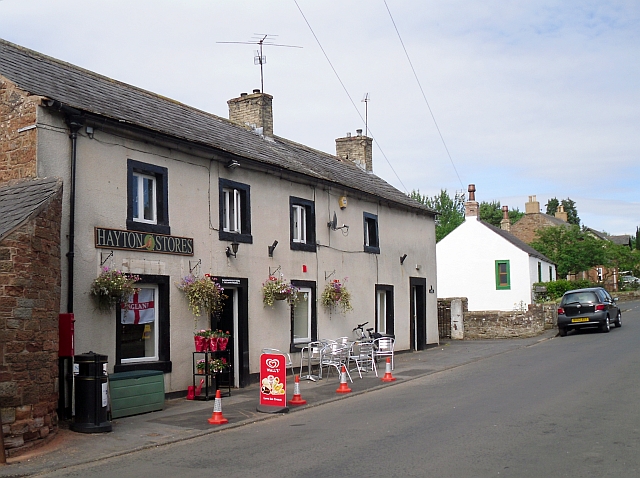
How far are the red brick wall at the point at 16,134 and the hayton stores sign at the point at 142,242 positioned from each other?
5.20 feet

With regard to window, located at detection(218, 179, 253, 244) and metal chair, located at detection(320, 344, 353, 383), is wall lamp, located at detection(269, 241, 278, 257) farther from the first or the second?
metal chair, located at detection(320, 344, 353, 383)

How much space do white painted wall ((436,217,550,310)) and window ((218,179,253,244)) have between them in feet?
86.4

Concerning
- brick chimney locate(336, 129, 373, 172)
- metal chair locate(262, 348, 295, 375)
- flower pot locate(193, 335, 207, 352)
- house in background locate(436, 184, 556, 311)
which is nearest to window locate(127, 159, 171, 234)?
flower pot locate(193, 335, 207, 352)

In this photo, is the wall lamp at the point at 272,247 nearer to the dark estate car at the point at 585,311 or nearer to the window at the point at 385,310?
the window at the point at 385,310

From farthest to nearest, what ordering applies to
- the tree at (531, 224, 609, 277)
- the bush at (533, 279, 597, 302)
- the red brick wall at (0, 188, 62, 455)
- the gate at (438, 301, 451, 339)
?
the tree at (531, 224, 609, 277) < the bush at (533, 279, 597, 302) < the gate at (438, 301, 451, 339) < the red brick wall at (0, 188, 62, 455)

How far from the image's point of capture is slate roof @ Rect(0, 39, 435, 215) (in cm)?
1249

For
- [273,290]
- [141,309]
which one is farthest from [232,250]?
[141,309]

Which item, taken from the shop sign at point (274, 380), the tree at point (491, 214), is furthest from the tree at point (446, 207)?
the shop sign at point (274, 380)

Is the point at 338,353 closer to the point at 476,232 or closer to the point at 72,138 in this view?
the point at 72,138

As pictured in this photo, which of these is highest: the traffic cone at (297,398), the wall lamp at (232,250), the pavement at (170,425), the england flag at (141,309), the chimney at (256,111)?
the chimney at (256,111)

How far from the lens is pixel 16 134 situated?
11.5 metres

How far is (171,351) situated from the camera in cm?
1352

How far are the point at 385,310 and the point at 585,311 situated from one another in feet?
27.1

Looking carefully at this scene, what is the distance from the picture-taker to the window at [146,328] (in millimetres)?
12672
